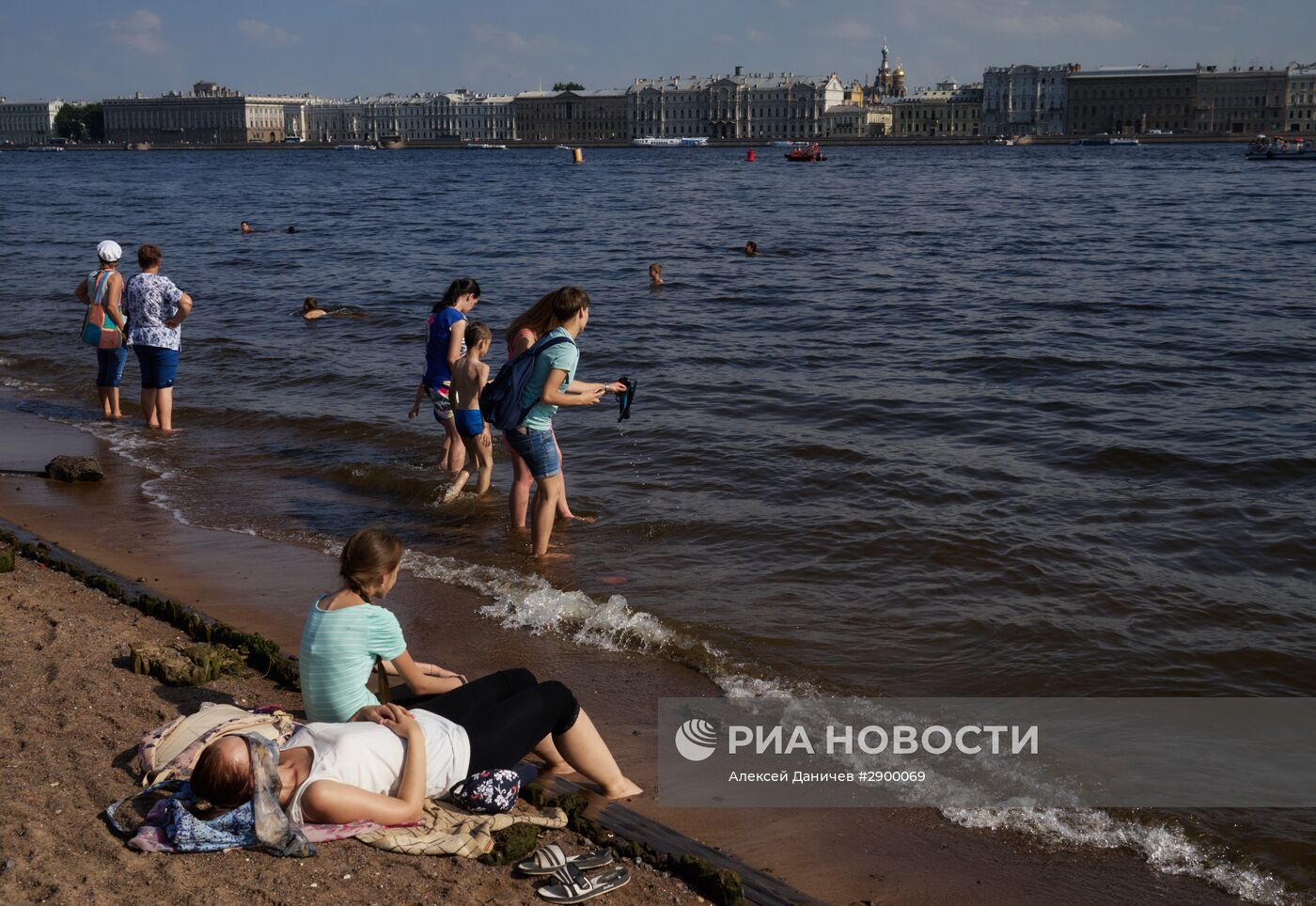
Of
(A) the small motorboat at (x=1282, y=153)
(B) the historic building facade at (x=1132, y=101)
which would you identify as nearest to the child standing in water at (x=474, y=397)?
(A) the small motorboat at (x=1282, y=153)

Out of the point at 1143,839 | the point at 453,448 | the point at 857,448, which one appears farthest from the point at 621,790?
the point at 857,448

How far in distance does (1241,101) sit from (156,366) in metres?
181

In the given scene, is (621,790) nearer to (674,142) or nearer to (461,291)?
(461,291)

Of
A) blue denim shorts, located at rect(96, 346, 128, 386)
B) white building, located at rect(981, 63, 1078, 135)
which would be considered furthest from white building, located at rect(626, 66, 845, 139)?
blue denim shorts, located at rect(96, 346, 128, 386)

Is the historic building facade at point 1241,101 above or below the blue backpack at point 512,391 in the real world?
above

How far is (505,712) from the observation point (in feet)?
15.5

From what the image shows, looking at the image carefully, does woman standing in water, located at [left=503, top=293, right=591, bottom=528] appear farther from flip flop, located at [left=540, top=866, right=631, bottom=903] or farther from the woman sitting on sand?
flip flop, located at [left=540, top=866, right=631, bottom=903]

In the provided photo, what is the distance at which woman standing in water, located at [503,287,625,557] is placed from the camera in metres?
7.39

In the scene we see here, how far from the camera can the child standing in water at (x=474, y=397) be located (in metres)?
9.11

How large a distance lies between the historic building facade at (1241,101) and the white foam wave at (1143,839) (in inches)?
6943

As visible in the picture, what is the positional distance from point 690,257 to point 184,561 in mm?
23220

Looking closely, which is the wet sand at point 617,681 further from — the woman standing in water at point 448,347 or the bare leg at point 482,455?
the woman standing in water at point 448,347

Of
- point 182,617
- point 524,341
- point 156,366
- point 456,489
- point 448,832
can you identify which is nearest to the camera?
point 448,832

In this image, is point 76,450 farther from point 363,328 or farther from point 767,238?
point 767,238
